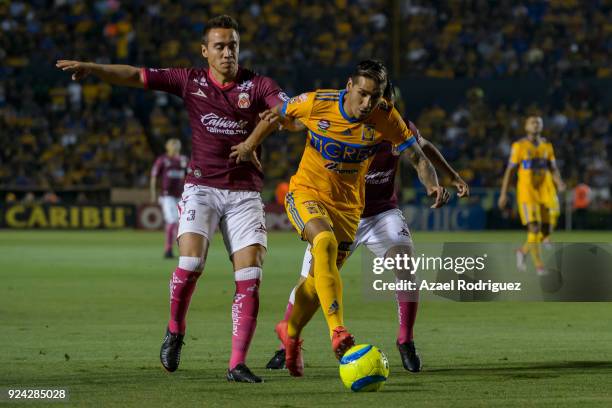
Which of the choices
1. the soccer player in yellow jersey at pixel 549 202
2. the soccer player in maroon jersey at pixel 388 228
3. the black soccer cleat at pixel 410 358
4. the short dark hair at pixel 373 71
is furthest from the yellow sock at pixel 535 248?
the short dark hair at pixel 373 71

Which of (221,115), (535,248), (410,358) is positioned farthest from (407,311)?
(535,248)

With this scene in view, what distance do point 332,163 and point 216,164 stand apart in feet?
2.66

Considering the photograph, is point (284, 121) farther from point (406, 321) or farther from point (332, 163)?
point (406, 321)

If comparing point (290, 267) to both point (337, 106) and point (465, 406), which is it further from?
point (465, 406)

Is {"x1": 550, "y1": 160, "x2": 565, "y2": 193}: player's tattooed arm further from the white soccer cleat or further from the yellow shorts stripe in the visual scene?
the yellow shorts stripe

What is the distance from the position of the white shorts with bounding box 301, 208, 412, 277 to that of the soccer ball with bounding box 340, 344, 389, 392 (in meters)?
1.90

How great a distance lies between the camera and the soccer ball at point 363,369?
729 cm

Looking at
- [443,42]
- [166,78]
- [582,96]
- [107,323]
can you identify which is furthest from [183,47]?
[166,78]

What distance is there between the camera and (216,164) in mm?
8469

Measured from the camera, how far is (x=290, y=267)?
20750mm

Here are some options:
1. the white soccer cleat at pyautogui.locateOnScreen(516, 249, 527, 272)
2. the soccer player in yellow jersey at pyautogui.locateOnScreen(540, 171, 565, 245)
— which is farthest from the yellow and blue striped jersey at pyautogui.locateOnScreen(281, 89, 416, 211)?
the white soccer cleat at pyautogui.locateOnScreen(516, 249, 527, 272)

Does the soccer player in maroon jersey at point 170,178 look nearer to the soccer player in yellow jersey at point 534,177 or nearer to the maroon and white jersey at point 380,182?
the soccer player in yellow jersey at point 534,177

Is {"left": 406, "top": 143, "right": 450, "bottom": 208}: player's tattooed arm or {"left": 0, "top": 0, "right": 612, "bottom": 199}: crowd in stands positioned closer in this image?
{"left": 406, "top": 143, "right": 450, "bottom": 208}: player's tattooed arm

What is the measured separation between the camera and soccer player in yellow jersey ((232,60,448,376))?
7.90 meters
